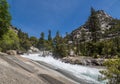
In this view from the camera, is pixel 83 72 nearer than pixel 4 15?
Yes

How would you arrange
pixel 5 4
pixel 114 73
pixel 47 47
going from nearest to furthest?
pixel 114 73 → pixel 5 4 → pixel 47 47

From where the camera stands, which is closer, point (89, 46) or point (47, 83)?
point (47, 83)

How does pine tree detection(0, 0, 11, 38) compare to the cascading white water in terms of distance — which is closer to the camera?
the cascading white water

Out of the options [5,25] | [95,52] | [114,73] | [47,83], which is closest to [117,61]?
[114,73]

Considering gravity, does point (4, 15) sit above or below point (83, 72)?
above

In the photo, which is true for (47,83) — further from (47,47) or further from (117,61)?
(47,47)

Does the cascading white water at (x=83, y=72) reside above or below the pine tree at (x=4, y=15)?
below

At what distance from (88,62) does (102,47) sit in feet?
73.3

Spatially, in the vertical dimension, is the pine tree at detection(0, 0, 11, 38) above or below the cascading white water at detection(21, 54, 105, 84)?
above

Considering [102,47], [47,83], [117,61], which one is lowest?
[47,83]

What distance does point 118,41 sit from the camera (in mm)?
108312

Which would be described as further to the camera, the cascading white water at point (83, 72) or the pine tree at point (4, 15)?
the pine tree at point (4, 15)

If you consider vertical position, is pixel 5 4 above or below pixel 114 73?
above

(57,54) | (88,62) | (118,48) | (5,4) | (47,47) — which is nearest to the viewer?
(5,4)
